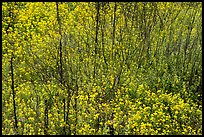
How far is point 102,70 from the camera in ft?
19.9

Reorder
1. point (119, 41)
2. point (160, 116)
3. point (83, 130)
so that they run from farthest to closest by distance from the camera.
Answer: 1. point (119, 41)
2. point (160, 116)
3. point (83, 130)

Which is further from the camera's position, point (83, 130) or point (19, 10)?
point (19, 10)

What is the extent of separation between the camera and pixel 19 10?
791 cm

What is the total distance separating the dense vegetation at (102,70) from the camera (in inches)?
198

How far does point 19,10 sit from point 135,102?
3.75 m

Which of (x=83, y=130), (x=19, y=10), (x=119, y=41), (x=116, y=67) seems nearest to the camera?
(x=83, y=130)

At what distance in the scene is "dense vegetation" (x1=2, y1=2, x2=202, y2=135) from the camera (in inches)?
198

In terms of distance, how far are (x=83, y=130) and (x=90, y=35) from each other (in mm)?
2481

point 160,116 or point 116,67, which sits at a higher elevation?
point 116,67

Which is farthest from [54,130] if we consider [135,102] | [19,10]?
[19,10]

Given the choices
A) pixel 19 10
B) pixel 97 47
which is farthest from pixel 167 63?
→ pixel 19 10

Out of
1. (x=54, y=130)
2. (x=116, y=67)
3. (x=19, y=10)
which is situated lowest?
(x=54, y=130)

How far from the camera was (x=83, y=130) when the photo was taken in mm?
4816

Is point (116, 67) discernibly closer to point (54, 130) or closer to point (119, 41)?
point (119, 41)
